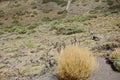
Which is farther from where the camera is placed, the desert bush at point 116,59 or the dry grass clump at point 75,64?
the desert bush at point 116,59

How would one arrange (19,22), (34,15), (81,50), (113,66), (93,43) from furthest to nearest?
(34,15) → (19,22) → (93,43) → (113,66) → (81,50)

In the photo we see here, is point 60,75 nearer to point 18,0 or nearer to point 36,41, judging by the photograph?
point 36,41

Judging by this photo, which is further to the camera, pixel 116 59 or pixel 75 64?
pixel 116 59

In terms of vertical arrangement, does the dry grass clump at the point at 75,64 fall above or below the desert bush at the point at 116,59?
above

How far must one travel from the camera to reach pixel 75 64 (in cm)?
805

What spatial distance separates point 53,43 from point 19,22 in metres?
16.4

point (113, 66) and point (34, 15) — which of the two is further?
point (34, 15)

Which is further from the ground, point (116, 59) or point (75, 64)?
point (75, 64)

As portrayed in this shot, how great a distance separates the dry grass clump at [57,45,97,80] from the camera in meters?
8.06

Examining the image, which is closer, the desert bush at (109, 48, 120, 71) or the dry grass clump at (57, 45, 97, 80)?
the dry grass clump at (57, 45, 97, 80)

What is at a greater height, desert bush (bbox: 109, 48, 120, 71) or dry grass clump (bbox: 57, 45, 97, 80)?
dry grass clump (bbox: 57, 45, 97, 80)

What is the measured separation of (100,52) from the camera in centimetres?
1094

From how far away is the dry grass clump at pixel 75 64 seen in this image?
26.5 feet

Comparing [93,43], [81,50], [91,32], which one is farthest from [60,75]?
[91,32]
